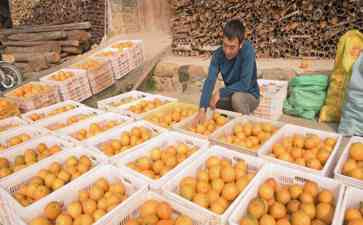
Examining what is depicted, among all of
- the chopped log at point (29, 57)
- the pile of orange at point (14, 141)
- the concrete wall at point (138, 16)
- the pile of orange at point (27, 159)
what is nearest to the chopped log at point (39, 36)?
the chopped log at point (29, 57)

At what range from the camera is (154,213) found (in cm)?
167

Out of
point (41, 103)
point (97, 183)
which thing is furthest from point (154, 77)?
point (97, 183)

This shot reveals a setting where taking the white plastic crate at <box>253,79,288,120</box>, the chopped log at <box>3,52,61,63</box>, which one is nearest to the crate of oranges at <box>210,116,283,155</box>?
the white plastic crate at <box>253,79,288,120</box>

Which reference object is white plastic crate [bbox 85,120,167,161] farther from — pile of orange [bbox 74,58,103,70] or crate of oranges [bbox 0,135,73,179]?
pile of orange [bbox 74,58,103,70]

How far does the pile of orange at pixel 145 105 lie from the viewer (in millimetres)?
3512

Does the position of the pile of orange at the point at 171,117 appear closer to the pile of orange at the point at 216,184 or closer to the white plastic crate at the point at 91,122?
the white plastic crate at the point at 91,122

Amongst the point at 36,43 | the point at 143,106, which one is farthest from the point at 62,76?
the point at 36,43

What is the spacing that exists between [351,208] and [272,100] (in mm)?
2605

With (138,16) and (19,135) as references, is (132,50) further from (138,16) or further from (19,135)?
(19,135)

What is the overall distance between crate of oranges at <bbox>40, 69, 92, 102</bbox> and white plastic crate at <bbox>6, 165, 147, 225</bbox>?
10.6ft

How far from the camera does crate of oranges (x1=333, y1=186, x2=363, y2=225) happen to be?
1.46 m

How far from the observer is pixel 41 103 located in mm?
4594

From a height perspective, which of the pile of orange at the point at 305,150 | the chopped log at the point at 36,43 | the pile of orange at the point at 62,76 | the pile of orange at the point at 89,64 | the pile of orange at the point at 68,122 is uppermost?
the chopped log at the point at 36,43

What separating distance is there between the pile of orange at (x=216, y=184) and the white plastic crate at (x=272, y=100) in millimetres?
2201
